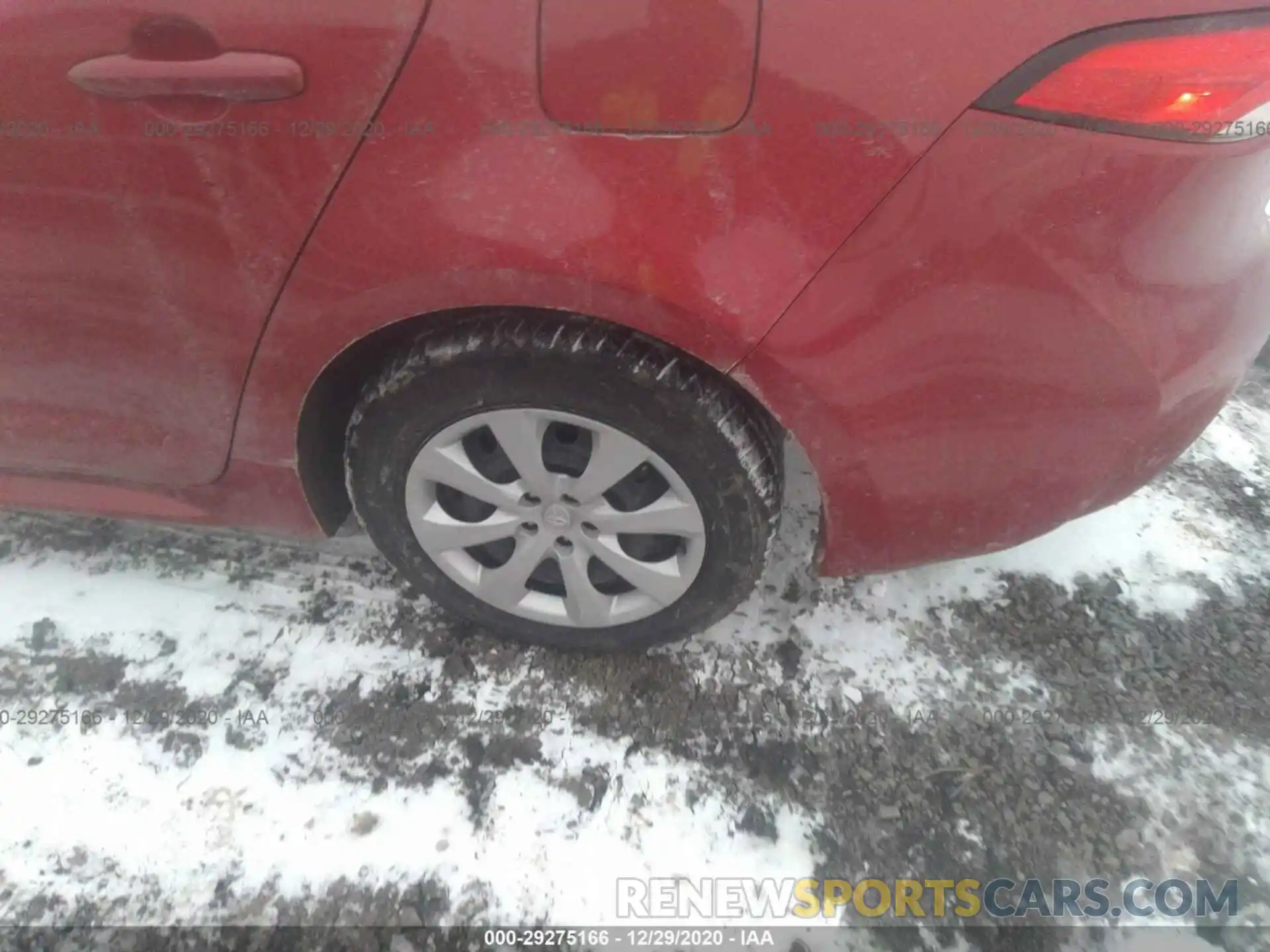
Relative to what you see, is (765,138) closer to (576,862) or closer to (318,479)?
(318,479)

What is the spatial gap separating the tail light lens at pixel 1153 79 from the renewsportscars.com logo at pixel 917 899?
1440 mm

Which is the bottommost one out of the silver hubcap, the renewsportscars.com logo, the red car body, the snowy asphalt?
the renewsportscars.com logo

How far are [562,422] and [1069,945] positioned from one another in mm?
1457

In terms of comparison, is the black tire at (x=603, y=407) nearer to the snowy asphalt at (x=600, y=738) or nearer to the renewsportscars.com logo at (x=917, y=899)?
the snowy asphalt at (x=600, y=738)

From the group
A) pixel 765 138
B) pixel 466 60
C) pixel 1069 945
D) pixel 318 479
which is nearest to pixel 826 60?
pixel 765 138

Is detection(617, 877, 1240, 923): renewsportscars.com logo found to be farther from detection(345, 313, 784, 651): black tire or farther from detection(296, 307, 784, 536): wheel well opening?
detection(296, 307, 784, 536): wheel well opening

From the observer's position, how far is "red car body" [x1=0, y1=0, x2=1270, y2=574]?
44.8 inches

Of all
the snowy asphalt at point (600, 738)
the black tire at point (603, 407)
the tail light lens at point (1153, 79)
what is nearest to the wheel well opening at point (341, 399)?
the black tire at point (603, 407)

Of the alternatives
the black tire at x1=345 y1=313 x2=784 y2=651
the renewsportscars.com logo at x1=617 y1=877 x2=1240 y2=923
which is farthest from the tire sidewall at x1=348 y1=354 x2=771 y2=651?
the renewsportscars.com logo at x1=617 y1=877 x2=1240 y2=923

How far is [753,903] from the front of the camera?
5.19 ft

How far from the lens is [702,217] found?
124 cm

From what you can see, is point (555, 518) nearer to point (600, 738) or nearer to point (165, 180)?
point (600, 738)

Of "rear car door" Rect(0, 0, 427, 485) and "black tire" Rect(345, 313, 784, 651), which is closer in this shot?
"rear car door" Rect(0, 0, 427, 485)

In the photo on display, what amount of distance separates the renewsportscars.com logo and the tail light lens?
1440 mm
